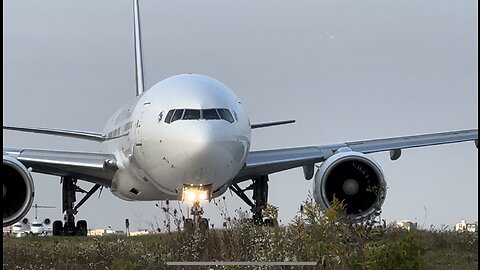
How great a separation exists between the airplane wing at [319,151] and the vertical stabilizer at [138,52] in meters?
6.79

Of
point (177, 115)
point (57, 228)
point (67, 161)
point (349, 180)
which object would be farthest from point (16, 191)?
point (349, 180)

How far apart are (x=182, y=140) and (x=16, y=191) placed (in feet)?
11.6

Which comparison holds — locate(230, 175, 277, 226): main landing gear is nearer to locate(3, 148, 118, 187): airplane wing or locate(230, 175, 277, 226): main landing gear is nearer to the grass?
locate(3, 148, 118, 187): airplane wing

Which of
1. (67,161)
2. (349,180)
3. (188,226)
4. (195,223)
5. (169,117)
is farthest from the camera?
(67,161)

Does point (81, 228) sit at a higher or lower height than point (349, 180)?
higher

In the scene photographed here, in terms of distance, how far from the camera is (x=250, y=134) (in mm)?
20625

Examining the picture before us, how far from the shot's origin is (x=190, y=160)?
18953 mm

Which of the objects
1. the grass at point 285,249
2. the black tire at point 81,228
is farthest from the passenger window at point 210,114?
the black tire at point 81,228

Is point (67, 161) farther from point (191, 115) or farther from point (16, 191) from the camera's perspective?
point (191, 115)

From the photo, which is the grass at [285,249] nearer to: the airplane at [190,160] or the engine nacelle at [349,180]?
the airplane at [190,160]

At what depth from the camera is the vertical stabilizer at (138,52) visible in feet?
104

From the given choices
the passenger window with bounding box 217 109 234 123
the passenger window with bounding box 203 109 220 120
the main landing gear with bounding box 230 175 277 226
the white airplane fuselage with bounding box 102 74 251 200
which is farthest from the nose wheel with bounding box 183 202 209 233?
the main landing gear with bounding box 230 175 277 226

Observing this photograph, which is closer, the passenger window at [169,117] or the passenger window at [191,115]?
the passenger window at [191,115]

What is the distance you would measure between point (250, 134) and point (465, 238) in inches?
256
